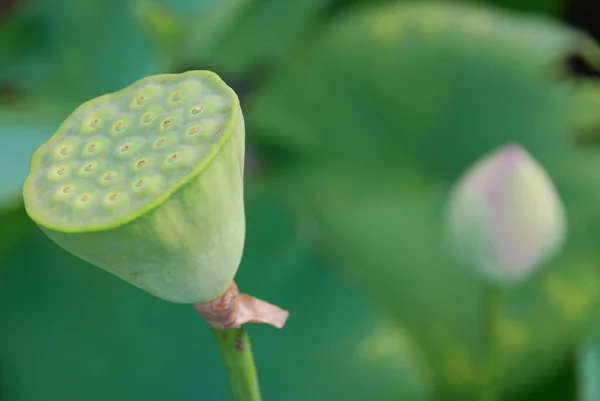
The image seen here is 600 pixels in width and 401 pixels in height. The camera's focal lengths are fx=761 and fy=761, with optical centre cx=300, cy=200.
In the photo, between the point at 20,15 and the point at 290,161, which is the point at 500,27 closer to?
the point at 290,161

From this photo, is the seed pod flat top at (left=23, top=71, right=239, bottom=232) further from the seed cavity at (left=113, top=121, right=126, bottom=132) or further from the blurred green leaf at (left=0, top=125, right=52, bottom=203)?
the blurred green leaf at (left=0, top=125, right=52, bottom=203)

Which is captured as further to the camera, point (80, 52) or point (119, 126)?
point (80, 52)

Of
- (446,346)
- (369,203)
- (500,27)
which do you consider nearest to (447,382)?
(446,346)

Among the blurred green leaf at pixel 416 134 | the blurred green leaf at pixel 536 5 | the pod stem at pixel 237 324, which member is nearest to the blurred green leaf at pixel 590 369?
the blurred green leaf at pixel 416 134

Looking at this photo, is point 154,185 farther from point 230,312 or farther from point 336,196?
point 336,196

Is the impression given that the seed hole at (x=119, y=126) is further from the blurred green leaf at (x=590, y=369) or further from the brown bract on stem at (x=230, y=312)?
the blurred green leaf at (x=590, y=369)

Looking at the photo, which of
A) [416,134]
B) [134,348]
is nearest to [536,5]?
[416,134]

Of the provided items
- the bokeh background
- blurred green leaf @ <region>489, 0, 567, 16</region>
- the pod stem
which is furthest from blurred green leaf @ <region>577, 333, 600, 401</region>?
blurred green leaf @ <region>489, 0, 567, 16</region>
